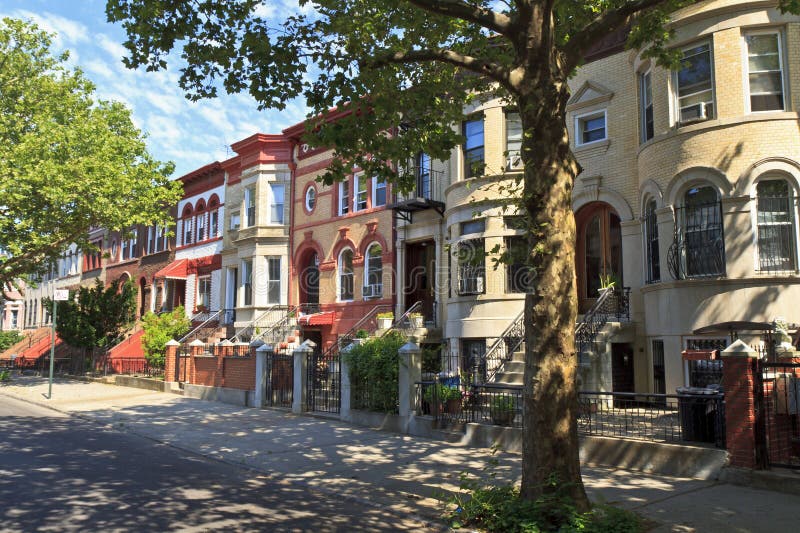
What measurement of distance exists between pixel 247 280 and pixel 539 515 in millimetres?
23061

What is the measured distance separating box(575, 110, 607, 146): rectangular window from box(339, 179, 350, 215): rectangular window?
10.0m

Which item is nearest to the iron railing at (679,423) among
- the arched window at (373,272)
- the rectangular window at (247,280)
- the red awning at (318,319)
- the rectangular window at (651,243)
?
the rectangular window at (651,243)

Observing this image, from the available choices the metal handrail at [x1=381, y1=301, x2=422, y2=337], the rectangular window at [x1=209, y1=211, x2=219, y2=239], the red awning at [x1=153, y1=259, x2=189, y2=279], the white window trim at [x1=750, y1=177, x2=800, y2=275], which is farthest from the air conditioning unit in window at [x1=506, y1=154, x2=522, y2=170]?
the red awning at [x1=153, y1=259, x2=189, y2=279]

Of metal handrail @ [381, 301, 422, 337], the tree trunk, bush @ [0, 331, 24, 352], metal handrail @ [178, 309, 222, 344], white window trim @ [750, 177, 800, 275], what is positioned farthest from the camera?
bush @ [0, 331, 24, 352]

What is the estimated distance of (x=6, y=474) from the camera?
8.74 meters

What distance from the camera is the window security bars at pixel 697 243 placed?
1304cm

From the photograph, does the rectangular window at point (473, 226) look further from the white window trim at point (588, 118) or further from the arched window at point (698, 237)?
the arched window at point (698, 237)

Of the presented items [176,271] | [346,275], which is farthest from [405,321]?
[176,271]

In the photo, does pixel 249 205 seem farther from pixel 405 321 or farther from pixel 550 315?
pixel 550 315

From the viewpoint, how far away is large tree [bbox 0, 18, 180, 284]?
22328 mm

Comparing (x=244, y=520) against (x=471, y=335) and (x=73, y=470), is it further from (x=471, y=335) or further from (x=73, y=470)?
(x=471, y=335)

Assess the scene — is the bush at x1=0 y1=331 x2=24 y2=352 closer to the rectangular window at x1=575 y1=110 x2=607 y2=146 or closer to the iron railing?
the rectangular window at x1=575 y1=110 x2=607 y2=146

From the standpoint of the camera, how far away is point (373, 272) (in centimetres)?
2275

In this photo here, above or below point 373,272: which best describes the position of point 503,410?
below
